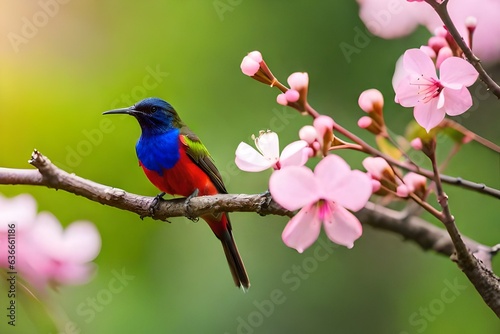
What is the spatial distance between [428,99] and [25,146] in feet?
3.93

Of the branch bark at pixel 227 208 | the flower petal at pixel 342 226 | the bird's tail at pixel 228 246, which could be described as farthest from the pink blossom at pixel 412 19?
the flower petal at pixel 342 226

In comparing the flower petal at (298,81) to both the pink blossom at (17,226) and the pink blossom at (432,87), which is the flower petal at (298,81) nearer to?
the pink blossom at (432,87)

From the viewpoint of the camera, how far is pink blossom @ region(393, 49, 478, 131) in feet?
2.20

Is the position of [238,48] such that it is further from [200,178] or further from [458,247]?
[458,247]

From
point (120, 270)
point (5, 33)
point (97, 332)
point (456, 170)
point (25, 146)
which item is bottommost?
point (456, 170)

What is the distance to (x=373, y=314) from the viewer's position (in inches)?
83.4

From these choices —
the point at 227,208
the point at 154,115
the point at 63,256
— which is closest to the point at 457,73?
the point at 227,208

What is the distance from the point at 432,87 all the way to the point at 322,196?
7.5 inches

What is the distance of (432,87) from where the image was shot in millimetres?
706

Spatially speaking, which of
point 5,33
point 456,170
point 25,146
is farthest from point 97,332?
point 456,170

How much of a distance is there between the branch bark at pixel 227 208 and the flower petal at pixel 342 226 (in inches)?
3.7

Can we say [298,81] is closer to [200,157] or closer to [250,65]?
[250,65]

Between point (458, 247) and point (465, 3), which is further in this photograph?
point (465, 3)

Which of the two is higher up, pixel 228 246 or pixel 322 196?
pixel 322 196
